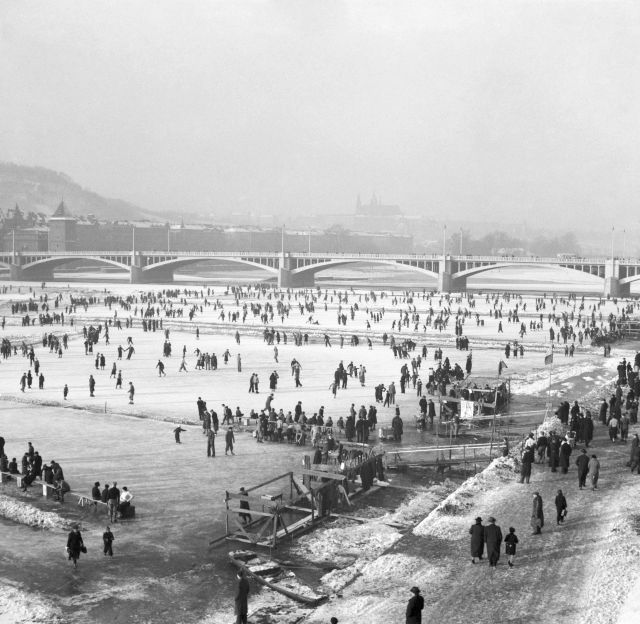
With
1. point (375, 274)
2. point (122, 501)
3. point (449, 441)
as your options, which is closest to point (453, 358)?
point (449, 441)

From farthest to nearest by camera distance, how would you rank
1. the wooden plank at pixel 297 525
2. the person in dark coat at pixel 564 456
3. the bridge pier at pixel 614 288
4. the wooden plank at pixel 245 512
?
the bridge pier at pixel 614 288 → the person in dark coat at pixel 564 456 → the wooden plank at pixel 297 525 → the wooden plank at pixel 245 512

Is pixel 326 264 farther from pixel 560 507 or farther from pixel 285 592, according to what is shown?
pixel 285 592

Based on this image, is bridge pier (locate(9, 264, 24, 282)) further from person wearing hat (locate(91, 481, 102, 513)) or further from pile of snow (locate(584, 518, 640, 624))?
pile of snow (locate(584, 518, 640, 624))

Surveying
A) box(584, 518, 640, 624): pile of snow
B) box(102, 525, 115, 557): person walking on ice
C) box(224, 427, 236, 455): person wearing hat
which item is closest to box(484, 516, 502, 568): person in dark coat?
box(584, 518, 640, 624): pile of snow

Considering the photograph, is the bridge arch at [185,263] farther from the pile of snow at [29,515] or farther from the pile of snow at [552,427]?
the pile of snow at [29,515]

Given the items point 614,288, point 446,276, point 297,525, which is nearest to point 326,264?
point 446,276

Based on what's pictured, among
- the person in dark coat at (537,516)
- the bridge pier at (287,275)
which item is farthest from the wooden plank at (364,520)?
the bridge pier at (287,275)

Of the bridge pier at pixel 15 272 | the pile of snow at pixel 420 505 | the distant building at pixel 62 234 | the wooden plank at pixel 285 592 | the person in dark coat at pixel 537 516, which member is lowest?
the wooden plank at pixel 285 592
